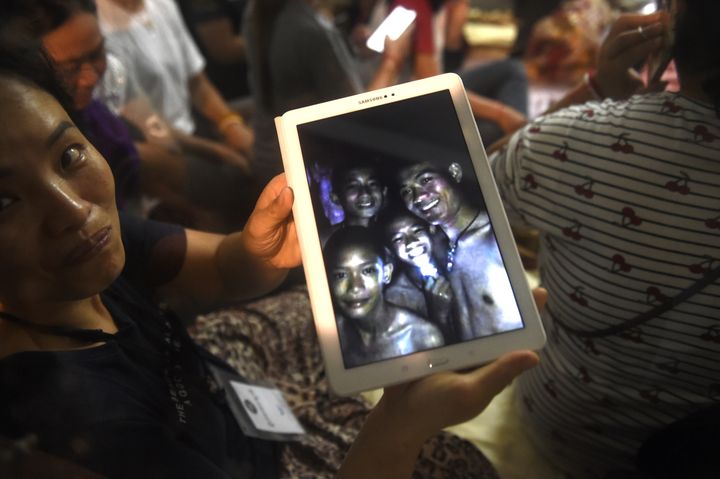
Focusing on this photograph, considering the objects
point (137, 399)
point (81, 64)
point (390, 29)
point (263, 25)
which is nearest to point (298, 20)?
point (263, 25)

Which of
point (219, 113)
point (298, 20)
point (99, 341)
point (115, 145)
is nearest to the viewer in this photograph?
point (99, 341)

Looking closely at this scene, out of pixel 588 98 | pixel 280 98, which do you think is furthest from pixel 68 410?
pixel 588 98

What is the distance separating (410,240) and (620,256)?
24 centimetres

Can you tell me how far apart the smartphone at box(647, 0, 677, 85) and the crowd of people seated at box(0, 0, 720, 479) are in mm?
11

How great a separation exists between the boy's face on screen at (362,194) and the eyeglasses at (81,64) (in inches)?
11.9

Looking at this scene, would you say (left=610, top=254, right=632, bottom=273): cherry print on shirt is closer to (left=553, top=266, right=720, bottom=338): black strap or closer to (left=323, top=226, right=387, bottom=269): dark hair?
(left=553, top=266, right=720, bottom=338): black strap

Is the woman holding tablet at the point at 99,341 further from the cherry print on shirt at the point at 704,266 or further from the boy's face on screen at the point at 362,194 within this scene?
the cherry print on shirt at the point at 704,266

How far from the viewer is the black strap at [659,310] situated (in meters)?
0.53

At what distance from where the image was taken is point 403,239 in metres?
0.50

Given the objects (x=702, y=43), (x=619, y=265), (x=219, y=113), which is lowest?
(x=219, y=113)

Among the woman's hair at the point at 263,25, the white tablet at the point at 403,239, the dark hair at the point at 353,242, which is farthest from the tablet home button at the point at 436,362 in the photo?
the woman's hair at the point at 263,25

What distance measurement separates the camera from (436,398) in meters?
0.48

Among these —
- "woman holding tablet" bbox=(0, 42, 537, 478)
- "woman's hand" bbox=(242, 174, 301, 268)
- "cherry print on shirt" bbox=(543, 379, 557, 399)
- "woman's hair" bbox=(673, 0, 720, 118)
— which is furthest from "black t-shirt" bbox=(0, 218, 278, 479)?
"woman's hair" bbox=(673, 0, 720, 118)

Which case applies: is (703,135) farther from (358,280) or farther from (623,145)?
(358,280)
